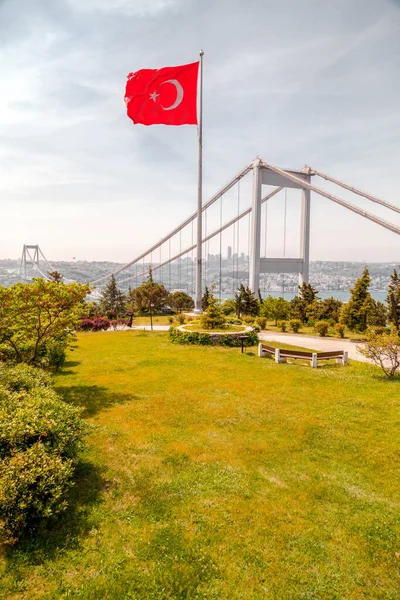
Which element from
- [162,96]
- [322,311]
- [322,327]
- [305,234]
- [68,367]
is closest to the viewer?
[68,367]

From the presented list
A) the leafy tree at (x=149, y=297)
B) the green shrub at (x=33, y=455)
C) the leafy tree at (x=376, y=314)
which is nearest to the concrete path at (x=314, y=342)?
the leafy tree at (x=376, y=314)

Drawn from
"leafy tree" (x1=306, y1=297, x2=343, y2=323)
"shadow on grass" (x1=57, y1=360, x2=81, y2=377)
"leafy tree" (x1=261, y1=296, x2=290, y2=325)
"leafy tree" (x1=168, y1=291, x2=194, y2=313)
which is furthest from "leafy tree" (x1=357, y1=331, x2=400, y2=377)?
"leafy tree" (x1=168, y1=291, x2=194, y2=313)

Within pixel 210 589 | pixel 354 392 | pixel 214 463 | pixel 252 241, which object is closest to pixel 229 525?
pixel 210 589

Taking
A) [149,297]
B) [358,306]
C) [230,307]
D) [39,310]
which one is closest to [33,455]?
[39,310]

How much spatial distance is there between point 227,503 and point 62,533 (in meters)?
2.83

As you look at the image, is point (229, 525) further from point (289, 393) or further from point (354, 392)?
point (354, 392)

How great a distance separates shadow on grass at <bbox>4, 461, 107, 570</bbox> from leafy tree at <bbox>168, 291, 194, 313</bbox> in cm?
4283

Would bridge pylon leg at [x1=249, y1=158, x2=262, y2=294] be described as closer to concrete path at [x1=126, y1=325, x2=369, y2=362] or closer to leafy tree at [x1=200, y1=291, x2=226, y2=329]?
concrete path at [x1=126, y1=325, x2=369, y2=362]

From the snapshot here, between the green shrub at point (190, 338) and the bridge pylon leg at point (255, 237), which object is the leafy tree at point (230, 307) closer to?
the bridge pylon leg at point (255, 237)

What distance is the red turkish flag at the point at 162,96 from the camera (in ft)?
85.4

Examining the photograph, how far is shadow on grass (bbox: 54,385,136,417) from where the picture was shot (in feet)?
35.8

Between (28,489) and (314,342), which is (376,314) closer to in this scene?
(314,342)

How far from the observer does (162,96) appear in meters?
26.3

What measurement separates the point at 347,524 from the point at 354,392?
280 inches
